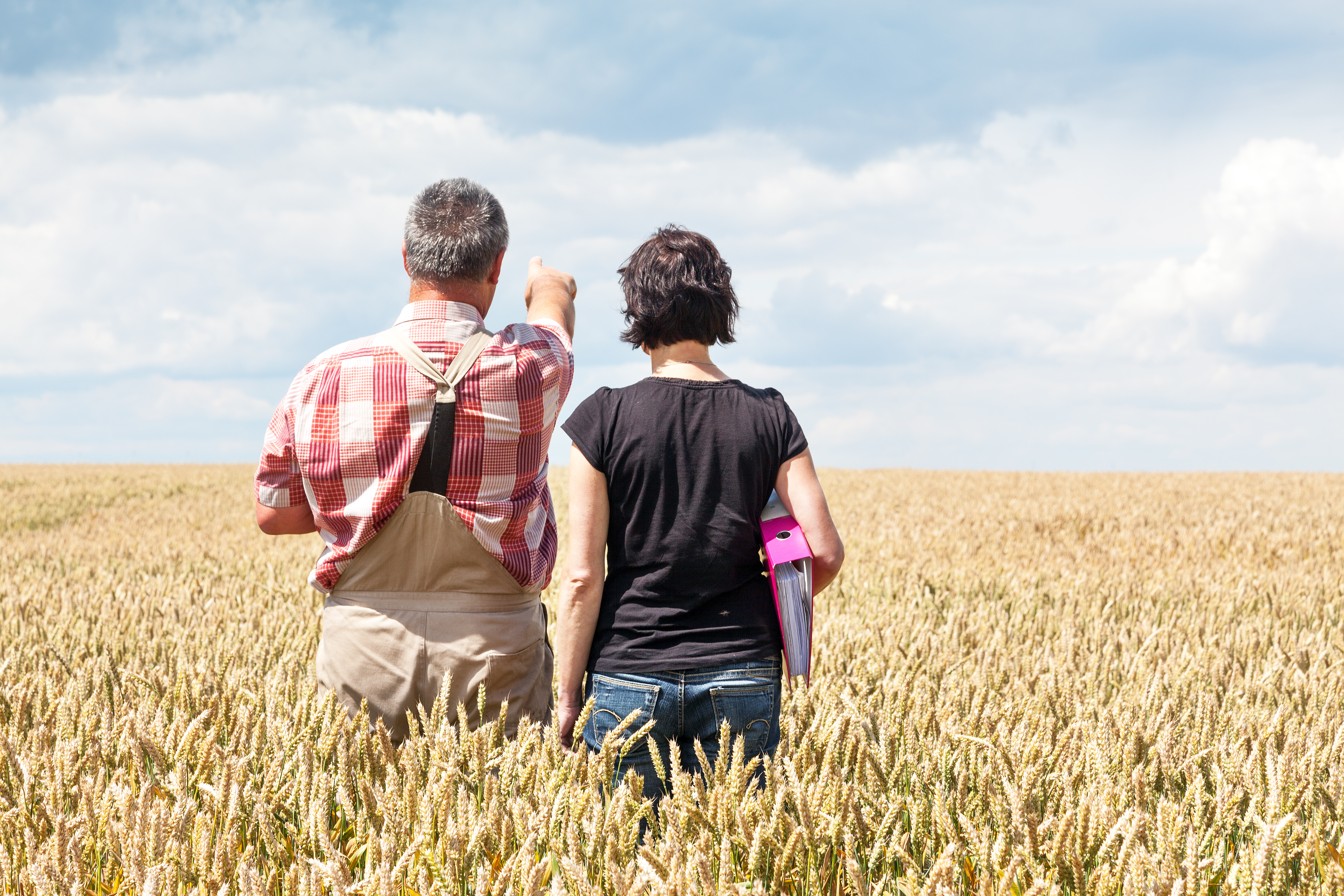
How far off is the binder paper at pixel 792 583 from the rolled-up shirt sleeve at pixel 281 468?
129 cm

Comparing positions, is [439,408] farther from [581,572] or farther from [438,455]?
[581,572]

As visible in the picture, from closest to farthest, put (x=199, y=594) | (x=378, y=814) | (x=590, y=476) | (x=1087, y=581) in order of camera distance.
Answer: (x=378, y=814) → (x=590, y=476) → (x=199, y=594) → (x=1087, y=581)

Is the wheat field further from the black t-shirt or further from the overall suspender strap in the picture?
the overall suspender strap

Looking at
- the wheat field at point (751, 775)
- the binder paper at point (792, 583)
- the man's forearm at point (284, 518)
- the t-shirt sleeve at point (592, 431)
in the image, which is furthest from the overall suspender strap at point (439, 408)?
the binder paper at point (792, 583)

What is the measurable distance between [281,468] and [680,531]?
1.15m

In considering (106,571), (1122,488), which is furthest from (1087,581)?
(1122,488)

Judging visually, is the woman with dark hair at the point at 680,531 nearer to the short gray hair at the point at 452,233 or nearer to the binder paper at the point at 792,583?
the binder paper at the point at 792,583

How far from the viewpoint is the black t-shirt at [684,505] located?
2340 mm

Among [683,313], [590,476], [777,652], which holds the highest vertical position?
[683,313]

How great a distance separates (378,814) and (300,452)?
0.96m

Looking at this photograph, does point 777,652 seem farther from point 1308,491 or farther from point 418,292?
point 1308,491

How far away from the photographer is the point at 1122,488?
19281mm

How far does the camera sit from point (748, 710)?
237cm

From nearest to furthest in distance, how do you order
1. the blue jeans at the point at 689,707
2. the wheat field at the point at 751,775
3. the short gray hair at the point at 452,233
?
the wheat field at the point at 751,775, the blue jeans at the point at 689,707, the short gray hair at the point at 452,233
